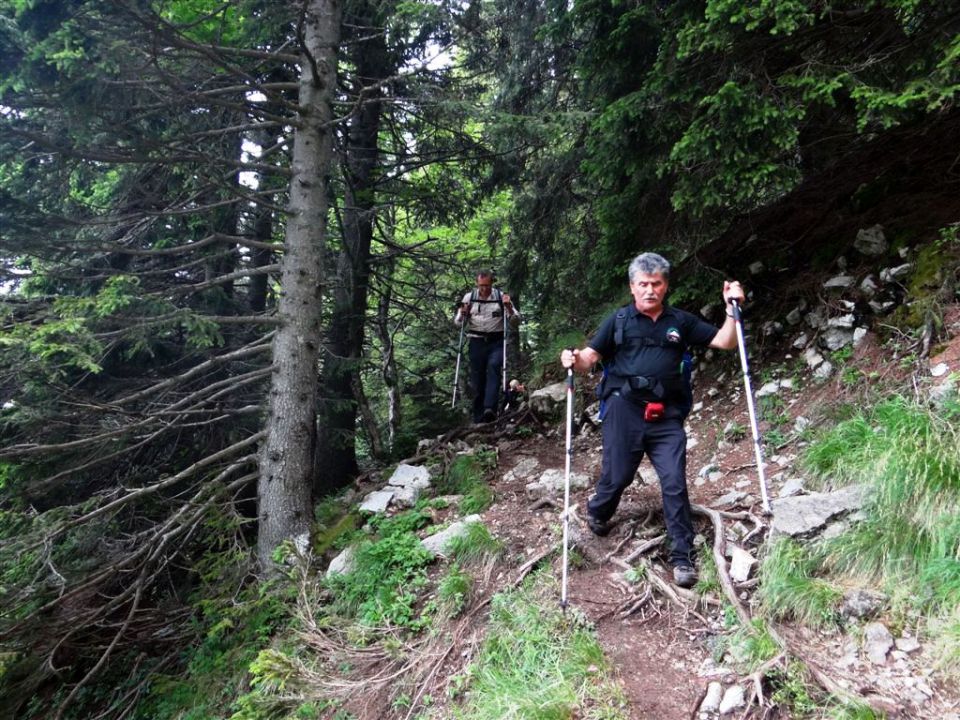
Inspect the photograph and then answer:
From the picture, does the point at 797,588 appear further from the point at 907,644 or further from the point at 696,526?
the point at 696,526

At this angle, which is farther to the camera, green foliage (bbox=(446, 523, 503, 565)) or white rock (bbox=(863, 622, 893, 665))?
green foliage (bbox=(446, 523, 503, 565))

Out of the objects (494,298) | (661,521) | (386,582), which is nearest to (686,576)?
(661,521)

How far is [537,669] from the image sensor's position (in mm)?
3492

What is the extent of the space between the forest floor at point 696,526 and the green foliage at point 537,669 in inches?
5.9

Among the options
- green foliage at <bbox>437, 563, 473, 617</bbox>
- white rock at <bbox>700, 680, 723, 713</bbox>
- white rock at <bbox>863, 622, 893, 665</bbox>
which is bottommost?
green foliage at <bbox>437, 563, 473, 617</bbox>

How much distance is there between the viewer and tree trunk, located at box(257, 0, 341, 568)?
6.20 m

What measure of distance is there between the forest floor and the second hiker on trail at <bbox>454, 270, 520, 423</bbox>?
41.9 inches

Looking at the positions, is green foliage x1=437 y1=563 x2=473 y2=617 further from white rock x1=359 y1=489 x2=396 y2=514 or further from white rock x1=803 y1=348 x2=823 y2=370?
white rock x1=803 y1=348 x2=823 y2=370

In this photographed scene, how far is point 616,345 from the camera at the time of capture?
14.3 feet

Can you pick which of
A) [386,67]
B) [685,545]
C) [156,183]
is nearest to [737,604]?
[685,545]

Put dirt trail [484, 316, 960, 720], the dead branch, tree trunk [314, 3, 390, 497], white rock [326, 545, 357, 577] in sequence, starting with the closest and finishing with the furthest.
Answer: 1. dirt trail [484, 316, 960, 720]
2. the dead branch
3. white rock [326, 545, 357, 577]
4. tree trunk [314, 3, 390, 497]

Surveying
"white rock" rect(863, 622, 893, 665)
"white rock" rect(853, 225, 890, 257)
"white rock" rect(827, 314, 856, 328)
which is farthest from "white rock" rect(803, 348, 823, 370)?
"white rock" rect(863, 622, 893, 665)

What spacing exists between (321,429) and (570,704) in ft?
26.2

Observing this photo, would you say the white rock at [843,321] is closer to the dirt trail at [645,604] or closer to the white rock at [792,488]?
the dirt trail at [645,604]
